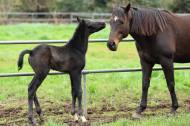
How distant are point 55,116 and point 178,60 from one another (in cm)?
213

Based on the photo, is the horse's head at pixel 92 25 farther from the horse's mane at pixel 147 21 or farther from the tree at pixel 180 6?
the tree at pixel 180 6

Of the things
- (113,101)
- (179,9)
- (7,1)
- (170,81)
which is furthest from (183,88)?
(7,1)

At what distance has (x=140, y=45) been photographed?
691cm

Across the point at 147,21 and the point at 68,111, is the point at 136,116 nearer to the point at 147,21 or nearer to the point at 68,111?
the point at 68,111

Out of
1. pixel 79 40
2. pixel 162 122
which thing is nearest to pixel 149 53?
pixel 79 40

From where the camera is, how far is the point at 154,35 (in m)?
6.82

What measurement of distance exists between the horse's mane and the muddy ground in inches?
53.9

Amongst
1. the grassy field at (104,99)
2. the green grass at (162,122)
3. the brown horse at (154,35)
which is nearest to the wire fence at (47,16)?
the grassy field at (104,99)

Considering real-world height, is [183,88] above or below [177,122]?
below

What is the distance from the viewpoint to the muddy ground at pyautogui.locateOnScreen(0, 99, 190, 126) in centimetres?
680

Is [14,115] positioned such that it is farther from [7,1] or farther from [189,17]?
[7,1]

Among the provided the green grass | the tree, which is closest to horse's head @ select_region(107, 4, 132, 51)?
the green grass

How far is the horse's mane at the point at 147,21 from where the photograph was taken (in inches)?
265

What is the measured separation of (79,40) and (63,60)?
0.39 metres
